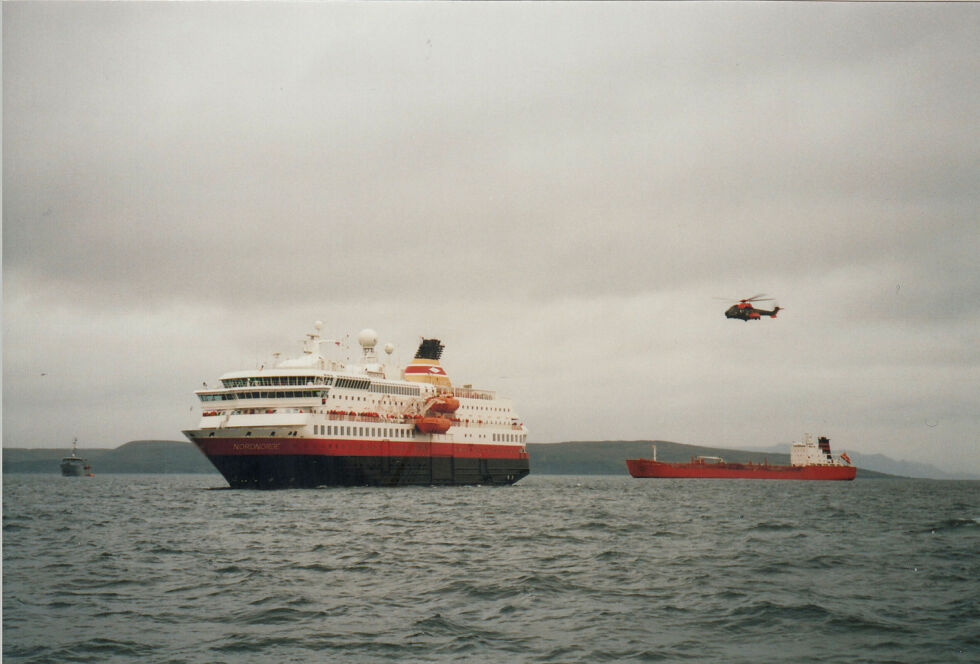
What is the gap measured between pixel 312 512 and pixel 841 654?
2105 cm

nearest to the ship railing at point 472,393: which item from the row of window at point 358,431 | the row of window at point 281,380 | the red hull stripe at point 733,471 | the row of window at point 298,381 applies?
the row of window at point 358,431

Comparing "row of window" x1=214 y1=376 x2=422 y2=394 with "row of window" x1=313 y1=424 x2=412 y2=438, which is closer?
"row of window" x1=313 y1=424 x2=412 y2=438

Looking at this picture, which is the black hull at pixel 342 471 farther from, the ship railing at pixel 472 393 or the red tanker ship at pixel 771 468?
the red tanker ship at pixel 771 468

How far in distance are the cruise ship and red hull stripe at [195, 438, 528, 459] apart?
58 mm

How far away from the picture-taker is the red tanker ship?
86812 mm

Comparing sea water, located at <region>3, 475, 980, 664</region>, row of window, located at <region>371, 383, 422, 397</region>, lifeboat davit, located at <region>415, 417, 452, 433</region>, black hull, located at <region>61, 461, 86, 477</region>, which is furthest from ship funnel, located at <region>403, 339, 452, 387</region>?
black hull, located at <region>61, 461, 86, 477</region>

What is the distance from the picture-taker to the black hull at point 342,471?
43812 millimetres

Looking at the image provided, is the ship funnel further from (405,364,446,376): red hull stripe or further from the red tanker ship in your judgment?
the red tanker ship

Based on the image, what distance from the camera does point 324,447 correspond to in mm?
45281

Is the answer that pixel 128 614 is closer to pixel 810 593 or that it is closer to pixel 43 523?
pixel 810 593

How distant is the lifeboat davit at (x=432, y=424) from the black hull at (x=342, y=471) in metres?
2.07

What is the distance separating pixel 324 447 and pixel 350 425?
3.14m

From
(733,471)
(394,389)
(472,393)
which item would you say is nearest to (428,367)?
(472,393)

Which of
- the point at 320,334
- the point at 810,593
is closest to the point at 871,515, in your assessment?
the point at 810,593
